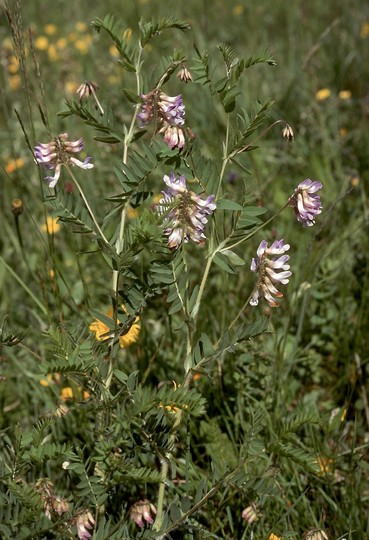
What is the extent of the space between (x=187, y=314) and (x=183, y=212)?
7.3 inches

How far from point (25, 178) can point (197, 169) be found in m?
1.71

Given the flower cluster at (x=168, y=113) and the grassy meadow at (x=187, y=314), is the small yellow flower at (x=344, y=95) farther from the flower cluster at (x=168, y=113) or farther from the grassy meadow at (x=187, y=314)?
the flower cluster at (x=168, y=113)

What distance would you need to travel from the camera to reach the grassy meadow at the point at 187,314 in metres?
1.23

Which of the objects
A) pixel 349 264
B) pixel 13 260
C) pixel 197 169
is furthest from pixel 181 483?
pixel 13 260

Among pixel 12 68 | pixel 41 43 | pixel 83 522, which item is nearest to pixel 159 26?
pixel 83 522

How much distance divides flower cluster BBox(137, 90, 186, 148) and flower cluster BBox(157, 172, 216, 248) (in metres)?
0.07

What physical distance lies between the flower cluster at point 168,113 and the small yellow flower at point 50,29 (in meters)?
3.24

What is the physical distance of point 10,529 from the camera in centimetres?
121

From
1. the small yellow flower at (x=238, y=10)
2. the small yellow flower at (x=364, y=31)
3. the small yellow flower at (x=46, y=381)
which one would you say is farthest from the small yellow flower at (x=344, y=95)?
the small yellow flower at (x=46, y=381)

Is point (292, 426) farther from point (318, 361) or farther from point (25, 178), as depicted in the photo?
point (25, 178)

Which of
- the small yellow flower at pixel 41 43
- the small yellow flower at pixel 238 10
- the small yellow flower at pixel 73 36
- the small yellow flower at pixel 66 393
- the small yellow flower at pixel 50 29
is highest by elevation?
the small yellow flower at pixel 238 10

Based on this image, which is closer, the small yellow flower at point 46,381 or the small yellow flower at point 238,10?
the small yellow flower at point 46,381

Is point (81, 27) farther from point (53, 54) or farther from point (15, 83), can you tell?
point (15, 83)

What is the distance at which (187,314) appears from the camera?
1265 millimetres
